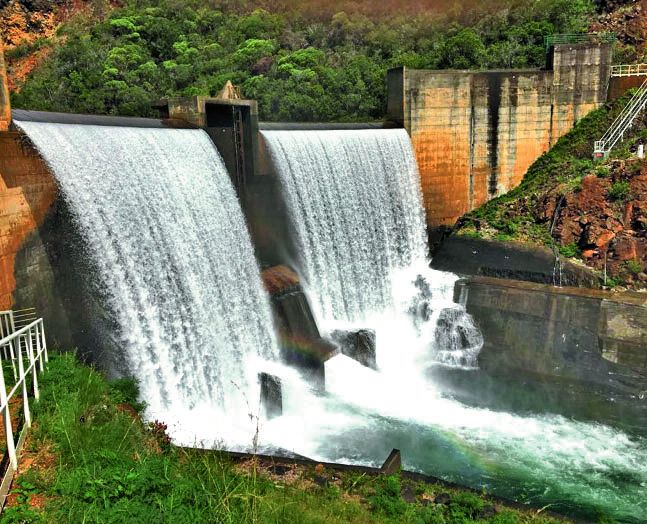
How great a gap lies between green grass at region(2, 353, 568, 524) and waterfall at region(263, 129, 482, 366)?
818 cm

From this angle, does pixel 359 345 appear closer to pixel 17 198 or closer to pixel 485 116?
pixel 17 198

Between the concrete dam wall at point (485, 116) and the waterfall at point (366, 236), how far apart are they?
3.71 ft

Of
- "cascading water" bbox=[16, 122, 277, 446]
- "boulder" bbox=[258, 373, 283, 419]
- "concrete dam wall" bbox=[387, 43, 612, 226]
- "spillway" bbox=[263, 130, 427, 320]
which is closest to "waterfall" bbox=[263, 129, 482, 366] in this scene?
"spillway" bbox=[263, 130, 427, 320]

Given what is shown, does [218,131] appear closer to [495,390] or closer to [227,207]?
[227,207]

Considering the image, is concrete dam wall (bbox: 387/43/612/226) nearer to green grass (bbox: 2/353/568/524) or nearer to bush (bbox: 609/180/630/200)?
bush (bbox: 609/180/630/200)

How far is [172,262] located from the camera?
454 inches

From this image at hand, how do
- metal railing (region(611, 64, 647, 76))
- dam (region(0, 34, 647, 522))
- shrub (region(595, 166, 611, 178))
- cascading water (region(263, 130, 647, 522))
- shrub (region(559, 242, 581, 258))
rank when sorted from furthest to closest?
1. metal railing (region(611, 64, 647, 76))
2. shrub (region(595, 166, 611, 178))
3. shrub (region(559, 242, 581, 258))
4. cascading water (region(263, 130, 647, 522))
5. dam (region(0, 34, 647, 522))

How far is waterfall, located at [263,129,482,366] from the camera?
16.0 m

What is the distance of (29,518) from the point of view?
4.48 metres

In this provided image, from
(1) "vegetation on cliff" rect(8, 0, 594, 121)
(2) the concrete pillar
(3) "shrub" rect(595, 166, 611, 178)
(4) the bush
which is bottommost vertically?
(4) the bush

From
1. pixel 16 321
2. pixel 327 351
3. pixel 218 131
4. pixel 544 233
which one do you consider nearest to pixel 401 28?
pixel 544 233

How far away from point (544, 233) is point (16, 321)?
14216 millimetres

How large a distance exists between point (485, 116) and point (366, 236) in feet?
21.8

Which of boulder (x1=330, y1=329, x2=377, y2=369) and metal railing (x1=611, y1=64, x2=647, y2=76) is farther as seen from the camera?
metal railing (x1=611, y1=64, x2=647, y2=76)
